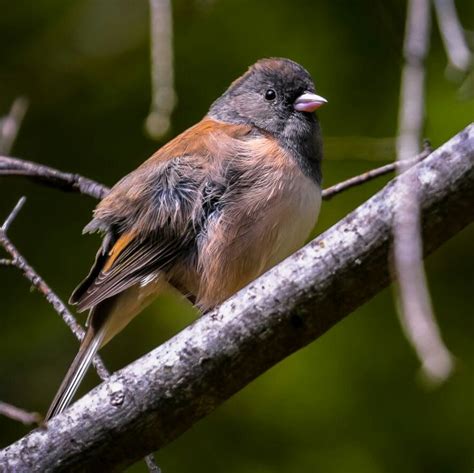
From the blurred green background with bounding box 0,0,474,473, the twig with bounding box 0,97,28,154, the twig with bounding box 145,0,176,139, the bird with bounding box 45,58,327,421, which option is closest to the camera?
the twig with bounding box 145,0,176,139

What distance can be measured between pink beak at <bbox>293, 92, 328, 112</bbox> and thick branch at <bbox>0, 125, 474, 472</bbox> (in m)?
1.10

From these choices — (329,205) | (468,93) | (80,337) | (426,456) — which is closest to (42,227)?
(329,205)

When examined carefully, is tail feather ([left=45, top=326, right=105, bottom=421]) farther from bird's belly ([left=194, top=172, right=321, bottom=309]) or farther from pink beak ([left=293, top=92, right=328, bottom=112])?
pink beak ([left=293, top=92, right=328, bottom=112])

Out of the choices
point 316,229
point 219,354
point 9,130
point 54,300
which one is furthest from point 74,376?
point 316,229

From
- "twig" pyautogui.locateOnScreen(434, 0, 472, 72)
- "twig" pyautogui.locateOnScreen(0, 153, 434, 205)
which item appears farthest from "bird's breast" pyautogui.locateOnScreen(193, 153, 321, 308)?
"twig" pyautogui.locateOnScreen(434, 0, 472, 72)

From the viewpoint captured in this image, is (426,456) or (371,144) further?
(426,456)

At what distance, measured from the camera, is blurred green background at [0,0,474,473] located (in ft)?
10.0

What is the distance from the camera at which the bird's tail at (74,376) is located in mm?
2277

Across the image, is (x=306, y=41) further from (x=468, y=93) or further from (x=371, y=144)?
(x=468, y=93)

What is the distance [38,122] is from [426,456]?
6.57 feet

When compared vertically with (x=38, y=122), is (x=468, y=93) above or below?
below

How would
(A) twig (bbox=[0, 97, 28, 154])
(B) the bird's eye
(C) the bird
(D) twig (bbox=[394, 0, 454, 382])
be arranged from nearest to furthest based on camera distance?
(D) twig (bbox=[394, 0, 454, 382])
(C) the bird
(A) twig (bbox=[0, 97, 28, 154])
(B) the bird's eye

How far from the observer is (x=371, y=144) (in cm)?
257

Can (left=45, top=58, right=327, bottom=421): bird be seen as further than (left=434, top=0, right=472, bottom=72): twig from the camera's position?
Yes
